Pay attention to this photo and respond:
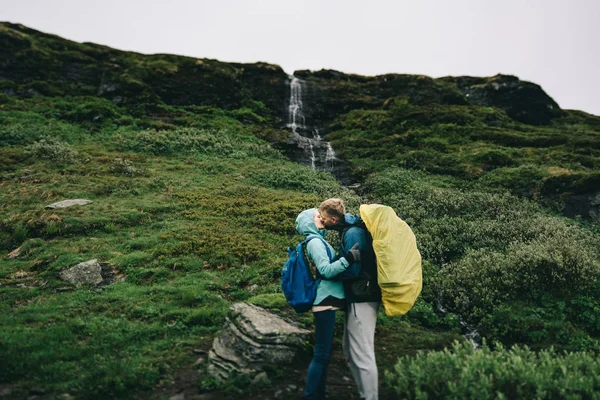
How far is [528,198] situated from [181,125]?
29610 millimetres

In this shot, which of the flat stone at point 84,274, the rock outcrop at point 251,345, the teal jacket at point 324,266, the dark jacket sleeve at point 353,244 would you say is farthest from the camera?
the flat stone at point 84,274

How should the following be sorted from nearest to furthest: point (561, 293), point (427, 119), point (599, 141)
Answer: point (561, 293) → point (599, 141) → point (427, 119)

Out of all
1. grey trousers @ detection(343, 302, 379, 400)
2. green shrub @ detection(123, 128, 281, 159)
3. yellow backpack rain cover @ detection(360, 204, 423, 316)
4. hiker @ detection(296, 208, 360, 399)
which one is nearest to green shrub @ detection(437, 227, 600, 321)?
yellow backpack rain cover @ detection(360, 204, 423, 316)

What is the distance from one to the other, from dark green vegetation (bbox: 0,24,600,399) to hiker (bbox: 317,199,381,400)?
2.99ft

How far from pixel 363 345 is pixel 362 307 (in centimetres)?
54

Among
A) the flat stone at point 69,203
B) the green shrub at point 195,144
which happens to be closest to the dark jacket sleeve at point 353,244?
the flat stone at point 69,203

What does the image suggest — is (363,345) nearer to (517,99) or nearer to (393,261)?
(393,261)

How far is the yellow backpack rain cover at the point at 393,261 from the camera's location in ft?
19.1

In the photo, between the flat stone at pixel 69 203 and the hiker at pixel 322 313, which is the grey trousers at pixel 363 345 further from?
the flat stone at pixel 69 203

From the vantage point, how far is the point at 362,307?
5.95 meters

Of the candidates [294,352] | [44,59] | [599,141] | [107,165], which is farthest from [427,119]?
[44,59]

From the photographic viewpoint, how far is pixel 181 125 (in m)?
38.1

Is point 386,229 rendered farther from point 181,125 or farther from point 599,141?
point 599,141

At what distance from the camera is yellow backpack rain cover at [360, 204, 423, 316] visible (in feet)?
19.1
